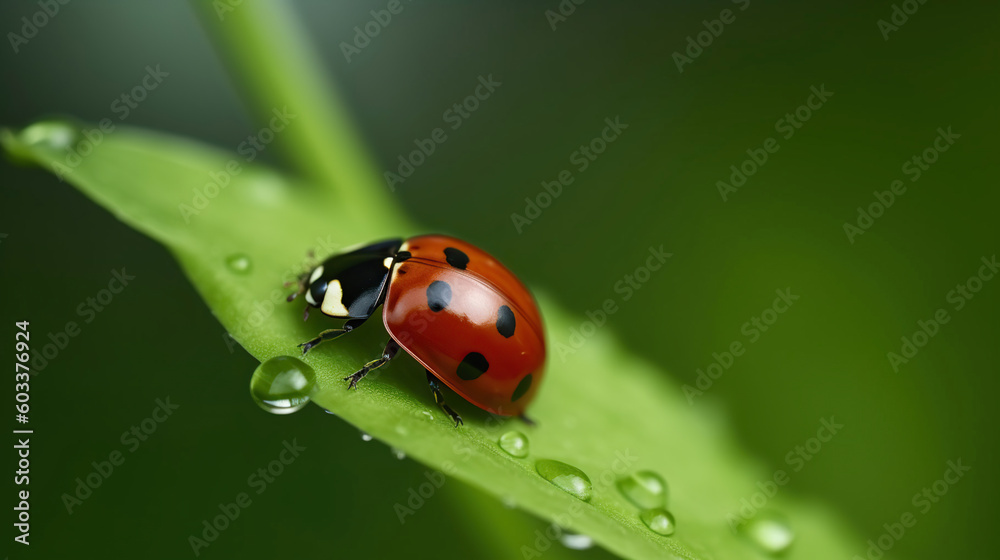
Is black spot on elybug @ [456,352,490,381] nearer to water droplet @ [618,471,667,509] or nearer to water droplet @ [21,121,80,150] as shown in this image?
water droplet @ [618,471,667,509]

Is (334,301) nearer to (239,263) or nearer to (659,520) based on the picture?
(239,263)

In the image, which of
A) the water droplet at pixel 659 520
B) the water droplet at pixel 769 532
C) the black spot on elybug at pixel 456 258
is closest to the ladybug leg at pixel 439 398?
the black spot on elybug at pixel 456 258

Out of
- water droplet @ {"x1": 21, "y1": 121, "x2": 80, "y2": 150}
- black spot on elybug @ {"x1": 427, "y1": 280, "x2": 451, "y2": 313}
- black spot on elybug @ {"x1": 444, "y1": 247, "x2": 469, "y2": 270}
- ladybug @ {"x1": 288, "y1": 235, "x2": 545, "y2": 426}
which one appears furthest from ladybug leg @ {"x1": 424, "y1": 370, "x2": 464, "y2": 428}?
water droplet @ {"x1": 21, "y1": 121, "x2": 80, "y2": 150}

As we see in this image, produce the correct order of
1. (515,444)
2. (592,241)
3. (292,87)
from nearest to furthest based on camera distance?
(515,444) < (292,87) < (592,241)

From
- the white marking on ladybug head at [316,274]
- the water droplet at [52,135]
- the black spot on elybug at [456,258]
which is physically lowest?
the water droplet at [52,135]

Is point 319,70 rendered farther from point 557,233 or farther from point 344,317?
point 557,233

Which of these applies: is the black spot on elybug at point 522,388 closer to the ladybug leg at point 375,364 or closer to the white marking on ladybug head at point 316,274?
the ladybug leg at point 375,364

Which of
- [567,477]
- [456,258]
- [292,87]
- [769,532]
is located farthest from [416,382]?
[292,87]
